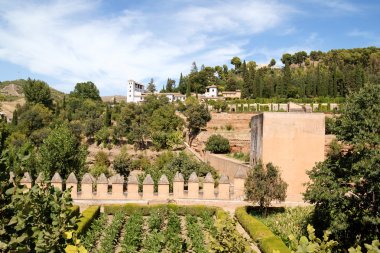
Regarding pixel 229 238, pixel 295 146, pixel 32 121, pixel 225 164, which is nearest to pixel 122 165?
pixel 225 164

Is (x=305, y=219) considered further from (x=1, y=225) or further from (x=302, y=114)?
(x=1, y=225)

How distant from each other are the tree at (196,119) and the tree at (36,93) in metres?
30.8

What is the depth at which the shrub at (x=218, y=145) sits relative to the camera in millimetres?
39625

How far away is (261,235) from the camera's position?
12.2 metres

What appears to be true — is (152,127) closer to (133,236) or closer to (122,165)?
(122,165)

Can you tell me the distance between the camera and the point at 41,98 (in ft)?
216

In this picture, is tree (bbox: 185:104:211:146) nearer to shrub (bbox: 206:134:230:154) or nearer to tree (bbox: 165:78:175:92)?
shrub (bbox: 206:134:230:154)

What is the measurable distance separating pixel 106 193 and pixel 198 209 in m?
4.40

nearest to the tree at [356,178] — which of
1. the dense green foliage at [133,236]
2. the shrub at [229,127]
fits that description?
the dense green foliage at [133,236]

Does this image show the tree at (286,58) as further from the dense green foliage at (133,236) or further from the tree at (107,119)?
the dense green foliage at (133,236)

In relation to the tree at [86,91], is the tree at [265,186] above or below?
below

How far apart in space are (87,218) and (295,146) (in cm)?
1019

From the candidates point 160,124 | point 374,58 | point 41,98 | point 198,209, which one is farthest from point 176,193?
point 374,58

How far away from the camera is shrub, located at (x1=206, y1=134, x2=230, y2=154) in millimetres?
39625
